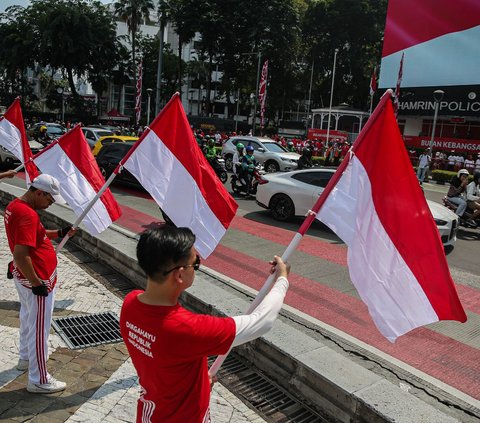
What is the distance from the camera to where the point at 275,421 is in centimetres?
371

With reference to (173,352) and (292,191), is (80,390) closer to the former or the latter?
(173,352)

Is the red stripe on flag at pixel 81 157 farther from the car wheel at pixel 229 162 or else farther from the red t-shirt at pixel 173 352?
the car wheel at pixel 229 162

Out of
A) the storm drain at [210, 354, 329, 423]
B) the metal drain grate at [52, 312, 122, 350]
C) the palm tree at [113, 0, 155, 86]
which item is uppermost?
the palm tree at [113, 0, 155, 86]

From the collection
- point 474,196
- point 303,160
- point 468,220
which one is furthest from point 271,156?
point 468,220

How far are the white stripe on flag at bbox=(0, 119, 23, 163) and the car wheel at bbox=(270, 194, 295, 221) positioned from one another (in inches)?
270

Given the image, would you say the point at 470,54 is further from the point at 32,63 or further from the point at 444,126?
the point at 32,63

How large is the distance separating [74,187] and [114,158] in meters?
10.7

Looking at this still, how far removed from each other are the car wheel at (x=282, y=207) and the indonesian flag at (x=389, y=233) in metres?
8.93

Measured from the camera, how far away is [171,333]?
6.57ft

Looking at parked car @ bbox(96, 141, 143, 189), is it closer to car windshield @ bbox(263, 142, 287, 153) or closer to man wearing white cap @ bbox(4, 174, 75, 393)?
car windshield @ bbox(263, 142, 287, 153)

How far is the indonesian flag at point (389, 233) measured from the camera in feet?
9.38

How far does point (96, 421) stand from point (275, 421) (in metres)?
1.35

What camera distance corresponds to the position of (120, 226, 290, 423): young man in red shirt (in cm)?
203

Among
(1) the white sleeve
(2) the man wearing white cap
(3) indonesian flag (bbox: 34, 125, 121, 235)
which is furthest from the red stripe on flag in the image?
(1) the white sleeve
